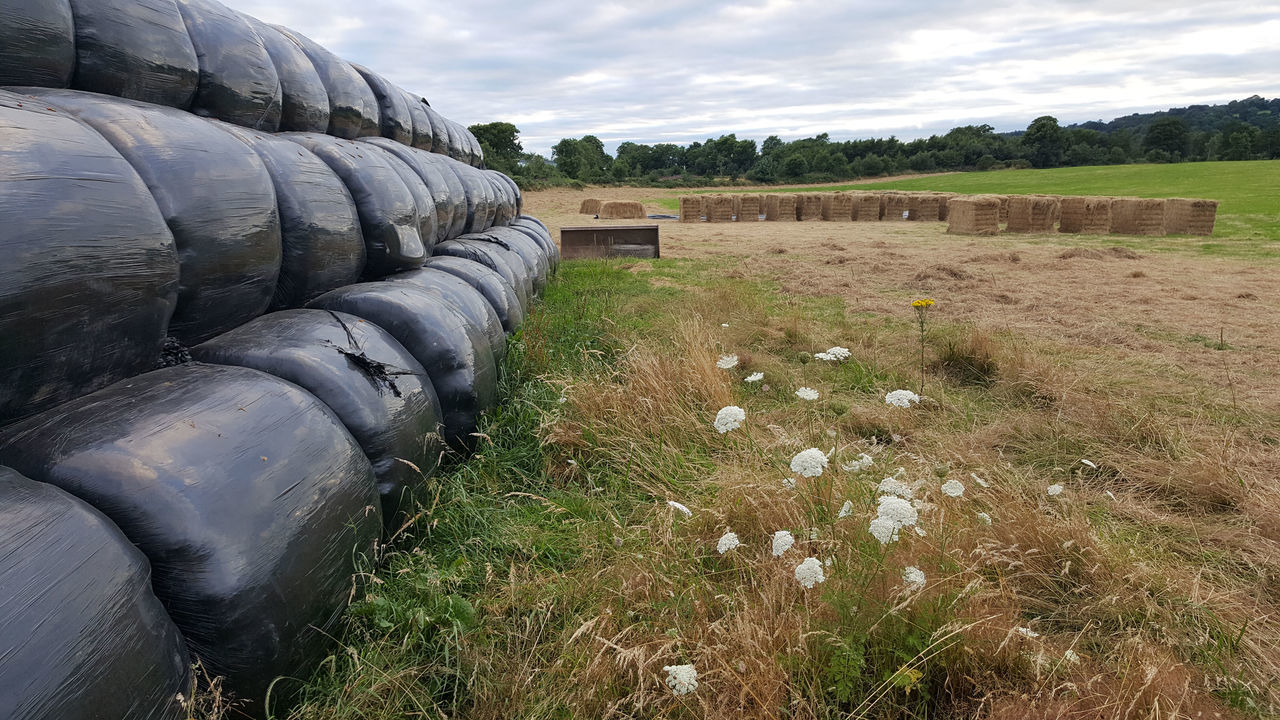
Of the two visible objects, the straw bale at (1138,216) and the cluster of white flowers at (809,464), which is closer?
the cluster of white flowers at (809,464)

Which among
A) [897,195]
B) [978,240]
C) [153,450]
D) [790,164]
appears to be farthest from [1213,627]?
[790,164]

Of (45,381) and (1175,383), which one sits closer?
(45,381)

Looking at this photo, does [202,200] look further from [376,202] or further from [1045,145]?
[1045,145]

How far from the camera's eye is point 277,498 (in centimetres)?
166

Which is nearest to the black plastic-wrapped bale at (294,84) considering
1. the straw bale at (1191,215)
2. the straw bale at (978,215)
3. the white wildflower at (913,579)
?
the white wildflower at (913,579)

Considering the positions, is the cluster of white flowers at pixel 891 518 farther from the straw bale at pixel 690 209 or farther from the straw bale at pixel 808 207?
the straw bale at pixel 808 207

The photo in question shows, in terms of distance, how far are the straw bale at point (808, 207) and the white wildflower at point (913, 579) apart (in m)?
25.9

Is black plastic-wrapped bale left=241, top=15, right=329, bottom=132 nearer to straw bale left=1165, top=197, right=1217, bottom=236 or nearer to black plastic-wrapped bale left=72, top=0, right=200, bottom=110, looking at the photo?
black plastic-wrapped bale left=72, top=0, right=200, bottom=110

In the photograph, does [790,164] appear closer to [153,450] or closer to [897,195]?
[897,195]

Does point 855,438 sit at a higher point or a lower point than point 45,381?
lower

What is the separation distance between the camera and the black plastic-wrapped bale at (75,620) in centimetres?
110

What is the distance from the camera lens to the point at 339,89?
4.88 metres

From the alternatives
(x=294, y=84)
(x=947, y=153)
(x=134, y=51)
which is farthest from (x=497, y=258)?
(x=947, y=153)

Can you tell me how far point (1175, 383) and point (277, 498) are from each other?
195 inches
